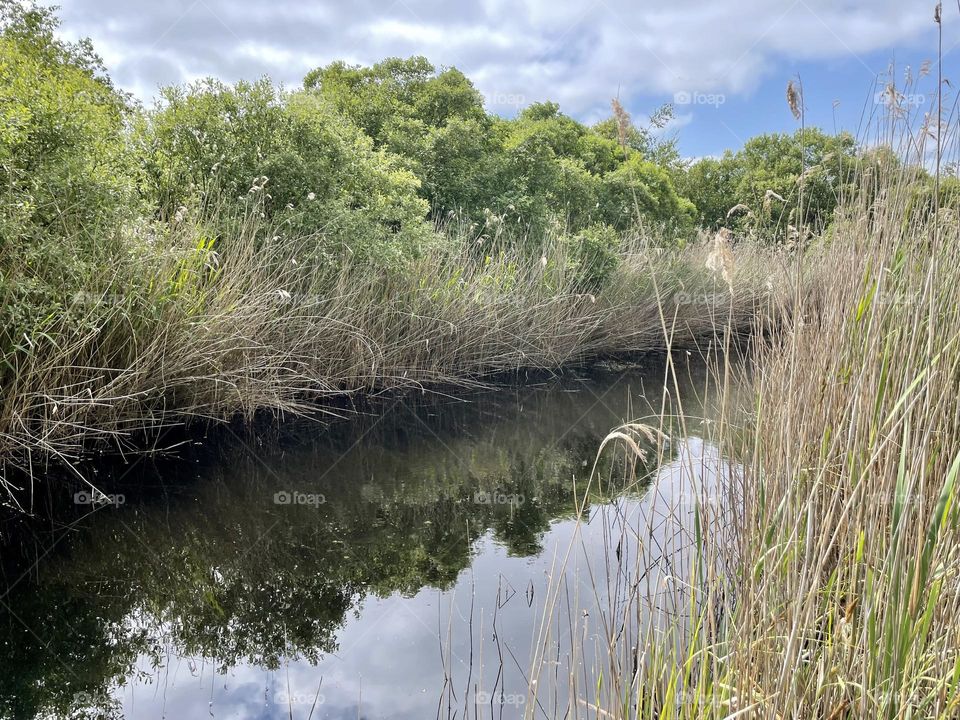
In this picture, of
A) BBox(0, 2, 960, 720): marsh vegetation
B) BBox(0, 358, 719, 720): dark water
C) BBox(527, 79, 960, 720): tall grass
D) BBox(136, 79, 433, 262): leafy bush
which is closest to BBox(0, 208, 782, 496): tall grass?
BBox(0, 2, 960, 720): marsh vegetation

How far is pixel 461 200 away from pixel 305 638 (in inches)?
372

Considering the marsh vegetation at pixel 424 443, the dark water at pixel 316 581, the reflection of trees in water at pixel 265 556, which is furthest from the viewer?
the reflection of trees in water at pixel 265 556

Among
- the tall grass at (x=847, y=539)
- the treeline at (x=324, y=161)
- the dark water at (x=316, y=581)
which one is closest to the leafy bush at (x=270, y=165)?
the treeline at (x=324, y=161)

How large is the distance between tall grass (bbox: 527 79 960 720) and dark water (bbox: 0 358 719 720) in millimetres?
236

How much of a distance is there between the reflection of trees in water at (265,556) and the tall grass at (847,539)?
1.07m

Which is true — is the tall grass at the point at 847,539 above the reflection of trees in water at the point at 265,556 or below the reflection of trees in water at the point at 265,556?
above

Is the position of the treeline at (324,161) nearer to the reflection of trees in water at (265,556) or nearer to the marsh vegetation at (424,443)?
the marsh vegetation at (424,443)

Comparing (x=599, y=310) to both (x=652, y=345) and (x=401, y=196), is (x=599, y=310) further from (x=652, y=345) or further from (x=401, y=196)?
(x=401, y=196)

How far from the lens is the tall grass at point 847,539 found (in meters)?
1.46

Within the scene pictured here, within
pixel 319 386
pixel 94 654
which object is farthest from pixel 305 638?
pixel 319 386

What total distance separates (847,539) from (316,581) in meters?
2.56

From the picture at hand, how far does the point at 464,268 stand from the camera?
8.99 meters

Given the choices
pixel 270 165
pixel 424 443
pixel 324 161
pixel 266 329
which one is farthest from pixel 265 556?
pixel 324 161

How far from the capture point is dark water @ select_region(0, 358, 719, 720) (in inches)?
107
